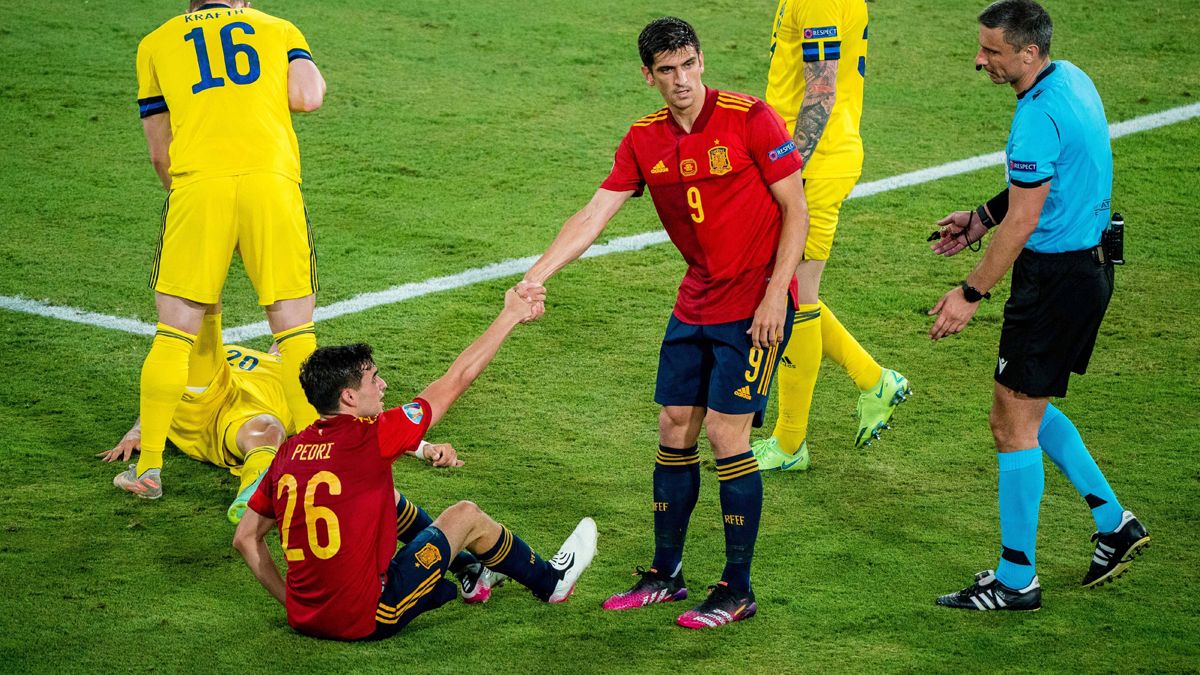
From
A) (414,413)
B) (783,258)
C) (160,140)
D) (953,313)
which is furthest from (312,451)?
(953,313)

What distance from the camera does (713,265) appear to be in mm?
5148

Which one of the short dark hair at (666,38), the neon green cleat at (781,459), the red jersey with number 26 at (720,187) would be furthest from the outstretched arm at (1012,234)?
the neon green cleat at (781,459)

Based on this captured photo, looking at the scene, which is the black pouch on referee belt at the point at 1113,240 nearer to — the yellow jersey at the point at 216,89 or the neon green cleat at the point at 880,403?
the neon green cleat at the point at 880,403

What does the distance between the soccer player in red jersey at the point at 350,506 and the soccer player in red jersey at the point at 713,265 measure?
0.56 metres

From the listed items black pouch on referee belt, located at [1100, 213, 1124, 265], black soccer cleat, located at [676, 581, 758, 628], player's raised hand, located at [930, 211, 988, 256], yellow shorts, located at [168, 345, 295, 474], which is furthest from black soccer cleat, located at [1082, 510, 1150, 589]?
yellow shorts, located at [168, 345, 295, 474]

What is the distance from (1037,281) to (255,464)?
325 cm

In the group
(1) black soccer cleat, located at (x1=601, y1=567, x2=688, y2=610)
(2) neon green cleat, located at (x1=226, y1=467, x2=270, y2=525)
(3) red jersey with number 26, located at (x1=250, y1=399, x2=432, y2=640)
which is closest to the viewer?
(3) red jersey with number 26, located at (x1=250, y1=399, x2=432, y2=640)

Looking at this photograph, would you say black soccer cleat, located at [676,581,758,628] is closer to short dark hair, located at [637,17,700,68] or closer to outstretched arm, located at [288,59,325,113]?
short dark hair, located at [637,17,700,68]

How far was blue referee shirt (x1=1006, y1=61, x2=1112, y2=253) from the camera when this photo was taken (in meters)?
4.92

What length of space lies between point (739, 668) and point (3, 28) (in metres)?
10.1

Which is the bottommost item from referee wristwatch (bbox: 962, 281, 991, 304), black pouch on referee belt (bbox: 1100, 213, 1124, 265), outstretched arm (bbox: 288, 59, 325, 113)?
referee wristwatch (bbox: 962, 281, 991, 304)

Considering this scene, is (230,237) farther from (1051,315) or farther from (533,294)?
(1051,315)

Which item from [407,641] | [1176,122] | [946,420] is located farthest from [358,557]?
[1176,122]

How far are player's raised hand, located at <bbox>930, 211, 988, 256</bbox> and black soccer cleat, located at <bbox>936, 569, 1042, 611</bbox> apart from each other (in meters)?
1.29
